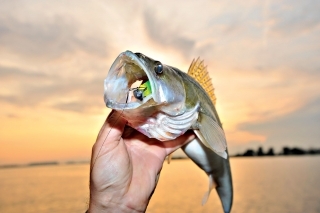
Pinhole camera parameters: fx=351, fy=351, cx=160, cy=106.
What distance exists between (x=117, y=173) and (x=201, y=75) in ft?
6.19

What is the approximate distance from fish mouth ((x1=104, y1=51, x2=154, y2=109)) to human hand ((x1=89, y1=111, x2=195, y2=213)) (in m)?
0.30

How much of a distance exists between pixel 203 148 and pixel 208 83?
92 cm

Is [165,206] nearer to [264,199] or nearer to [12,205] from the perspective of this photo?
[264,199]

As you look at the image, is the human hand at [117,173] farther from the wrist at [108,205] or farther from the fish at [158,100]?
the fish at [158,100]

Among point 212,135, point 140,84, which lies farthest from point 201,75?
point 140,84

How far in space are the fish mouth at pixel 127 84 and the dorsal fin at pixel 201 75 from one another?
1597 millimetres

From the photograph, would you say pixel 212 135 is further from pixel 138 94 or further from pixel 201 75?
pixel 138 94

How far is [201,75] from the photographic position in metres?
4.50

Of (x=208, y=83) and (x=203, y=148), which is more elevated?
(x=208, y=83)

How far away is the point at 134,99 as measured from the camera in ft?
9.35

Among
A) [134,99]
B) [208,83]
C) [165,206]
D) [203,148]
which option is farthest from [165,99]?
[165,206]

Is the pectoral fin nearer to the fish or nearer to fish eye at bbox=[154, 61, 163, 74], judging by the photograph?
the fish

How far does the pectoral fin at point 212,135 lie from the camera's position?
3.70 meters

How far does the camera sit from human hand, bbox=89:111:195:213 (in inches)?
122
